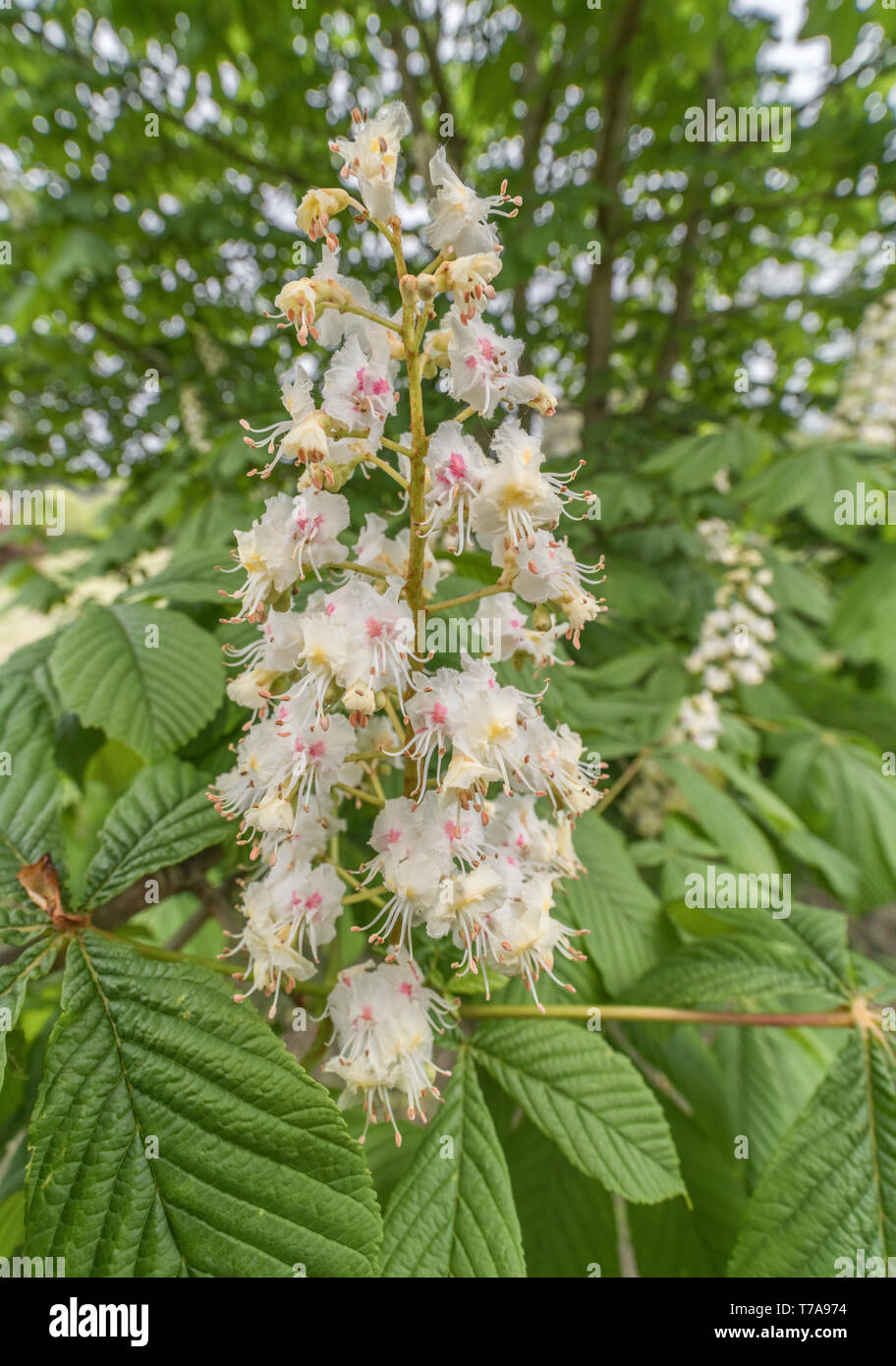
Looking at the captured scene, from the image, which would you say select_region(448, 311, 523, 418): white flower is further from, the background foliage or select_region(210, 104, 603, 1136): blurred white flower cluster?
the background foliage

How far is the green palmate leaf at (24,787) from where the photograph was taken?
954 millimetres

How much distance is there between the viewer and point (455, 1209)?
86 cm

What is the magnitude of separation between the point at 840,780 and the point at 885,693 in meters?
1.97

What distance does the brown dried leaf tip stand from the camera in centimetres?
88

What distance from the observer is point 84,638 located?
1.13m

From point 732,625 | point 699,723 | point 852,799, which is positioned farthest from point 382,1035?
point 732,625

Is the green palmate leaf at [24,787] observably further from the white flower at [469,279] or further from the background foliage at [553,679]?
the white flower at [469,279]

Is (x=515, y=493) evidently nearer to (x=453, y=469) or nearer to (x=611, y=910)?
(x=453, y=469)

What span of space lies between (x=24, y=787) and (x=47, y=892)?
0.19m

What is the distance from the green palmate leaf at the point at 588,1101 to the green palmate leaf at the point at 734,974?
18 centimetres

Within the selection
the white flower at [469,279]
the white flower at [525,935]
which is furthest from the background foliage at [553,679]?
the white flower at [469,279]

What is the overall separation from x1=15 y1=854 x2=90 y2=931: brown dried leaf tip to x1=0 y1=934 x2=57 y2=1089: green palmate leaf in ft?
0.09

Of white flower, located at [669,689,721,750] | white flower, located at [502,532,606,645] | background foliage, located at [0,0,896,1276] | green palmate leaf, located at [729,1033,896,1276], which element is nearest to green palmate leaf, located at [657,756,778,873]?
background foliage, located at [0,0,896,1276]
